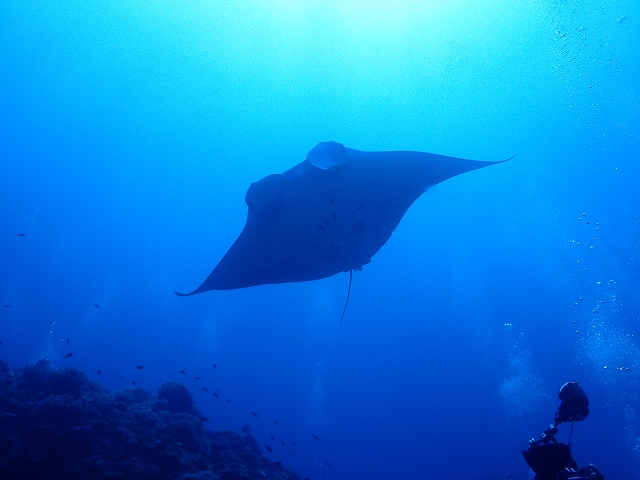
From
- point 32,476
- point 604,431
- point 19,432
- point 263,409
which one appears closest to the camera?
point 32,476

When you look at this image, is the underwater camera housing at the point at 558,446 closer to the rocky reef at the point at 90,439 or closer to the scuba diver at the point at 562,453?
the scuba diver at the point at 562,453

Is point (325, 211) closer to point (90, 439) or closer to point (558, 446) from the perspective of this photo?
point (558, 446)

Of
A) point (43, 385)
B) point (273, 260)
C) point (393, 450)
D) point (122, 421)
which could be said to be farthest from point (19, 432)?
point (393, 450)

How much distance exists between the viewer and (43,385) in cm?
944

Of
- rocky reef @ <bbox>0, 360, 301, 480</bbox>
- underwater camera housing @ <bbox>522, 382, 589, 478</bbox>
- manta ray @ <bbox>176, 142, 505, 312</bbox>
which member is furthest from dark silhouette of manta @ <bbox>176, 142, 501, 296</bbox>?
rocky reef @ <bbox>0, 360, 301, 480</bbox>

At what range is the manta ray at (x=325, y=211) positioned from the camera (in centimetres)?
421

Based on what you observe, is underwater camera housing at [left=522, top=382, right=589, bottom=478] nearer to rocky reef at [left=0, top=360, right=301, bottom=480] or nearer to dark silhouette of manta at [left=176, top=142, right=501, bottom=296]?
dark silhouette of manta at [left=176, top=142, right=501, bottom=296]

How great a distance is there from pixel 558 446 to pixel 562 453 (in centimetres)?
6

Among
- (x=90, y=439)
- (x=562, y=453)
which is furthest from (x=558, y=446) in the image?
(x=90, y=439)

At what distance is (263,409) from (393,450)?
770 inches

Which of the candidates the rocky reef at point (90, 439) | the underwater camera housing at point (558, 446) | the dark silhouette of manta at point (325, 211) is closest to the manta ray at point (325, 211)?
the dark silhouette of manta at point (325, 211)

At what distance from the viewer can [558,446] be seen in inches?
136

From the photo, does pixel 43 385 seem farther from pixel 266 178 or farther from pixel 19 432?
pixel 266 178

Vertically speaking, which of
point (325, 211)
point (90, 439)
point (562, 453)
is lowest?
point (90, 439)
